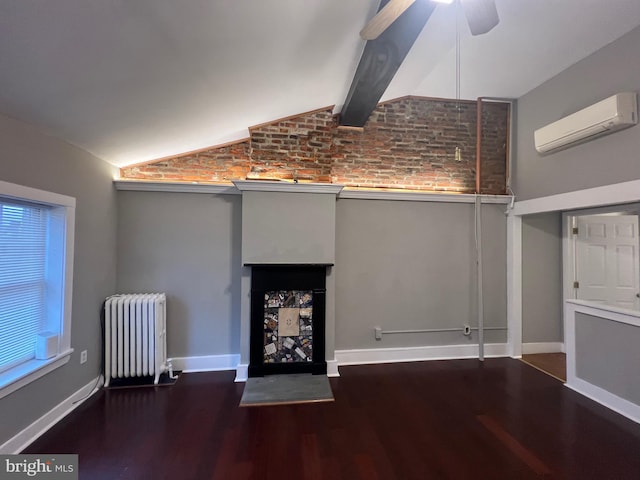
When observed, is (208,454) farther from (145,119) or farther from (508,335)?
(508,335)

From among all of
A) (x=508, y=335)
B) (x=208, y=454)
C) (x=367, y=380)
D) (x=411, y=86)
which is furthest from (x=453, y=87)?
(x=208, y=454)

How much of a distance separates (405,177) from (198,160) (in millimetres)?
2794

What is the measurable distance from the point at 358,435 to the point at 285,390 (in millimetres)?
924

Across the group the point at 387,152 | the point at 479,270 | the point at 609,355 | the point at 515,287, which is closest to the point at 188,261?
the point at 387,152

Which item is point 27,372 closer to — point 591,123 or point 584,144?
point 591,123

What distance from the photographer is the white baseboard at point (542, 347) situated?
3820mm

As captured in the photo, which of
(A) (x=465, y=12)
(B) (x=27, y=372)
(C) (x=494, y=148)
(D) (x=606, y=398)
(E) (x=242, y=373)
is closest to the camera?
(A) (x=465, y=12)

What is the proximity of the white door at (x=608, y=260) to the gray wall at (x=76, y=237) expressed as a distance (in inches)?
232

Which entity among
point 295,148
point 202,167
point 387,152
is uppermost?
point 387,152

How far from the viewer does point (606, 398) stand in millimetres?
2631

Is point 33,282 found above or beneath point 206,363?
above

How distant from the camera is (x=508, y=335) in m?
3.79

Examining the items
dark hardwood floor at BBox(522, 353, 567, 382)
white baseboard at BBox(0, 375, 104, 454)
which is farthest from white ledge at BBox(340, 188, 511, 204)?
white baseboard at BBox(0, 375, 104, 454)

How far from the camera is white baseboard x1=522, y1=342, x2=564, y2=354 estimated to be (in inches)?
150
